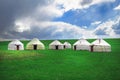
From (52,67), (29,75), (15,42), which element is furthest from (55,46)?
(29,75)

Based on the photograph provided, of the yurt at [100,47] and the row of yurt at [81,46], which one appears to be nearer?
the yurt at [100,47]

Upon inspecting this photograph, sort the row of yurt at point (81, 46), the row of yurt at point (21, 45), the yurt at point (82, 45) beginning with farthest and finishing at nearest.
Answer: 1. the row of yurt at point (21, 45)
2. the yurt at point (82, 45)
3. the row of yurt at point (81, 46)

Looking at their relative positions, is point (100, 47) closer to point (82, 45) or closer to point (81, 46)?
point (82, 45)

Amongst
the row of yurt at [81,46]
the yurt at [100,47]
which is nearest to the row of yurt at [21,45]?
the row of yurt at [81,46]

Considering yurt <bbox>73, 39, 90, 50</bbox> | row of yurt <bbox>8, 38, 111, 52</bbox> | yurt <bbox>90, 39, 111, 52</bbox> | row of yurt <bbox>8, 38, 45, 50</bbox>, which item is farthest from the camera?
row of yurt <bbox>8, 38, 45, 50</bbox>

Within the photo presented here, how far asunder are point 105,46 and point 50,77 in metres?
20.1

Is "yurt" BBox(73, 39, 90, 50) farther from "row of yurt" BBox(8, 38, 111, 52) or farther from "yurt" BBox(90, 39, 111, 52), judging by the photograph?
"yurt" BBox(90, 39, 111, 52)

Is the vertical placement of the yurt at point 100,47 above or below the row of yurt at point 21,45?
below

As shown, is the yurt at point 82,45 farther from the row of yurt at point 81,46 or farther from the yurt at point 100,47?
the yurt at point 100,47

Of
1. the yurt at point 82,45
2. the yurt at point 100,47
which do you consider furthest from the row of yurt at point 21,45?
the yurt at point 100,47

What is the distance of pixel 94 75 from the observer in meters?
16.7

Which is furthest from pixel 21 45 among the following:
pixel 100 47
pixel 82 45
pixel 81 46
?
pixel 100 47

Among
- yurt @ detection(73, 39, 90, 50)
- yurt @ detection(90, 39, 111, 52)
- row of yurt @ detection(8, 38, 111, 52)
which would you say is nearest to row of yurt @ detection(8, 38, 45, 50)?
row of yurt @ detection(8, 38, 111, 52)

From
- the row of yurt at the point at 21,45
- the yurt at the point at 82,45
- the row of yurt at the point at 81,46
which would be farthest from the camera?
the row of yurt at the point at 21,45
